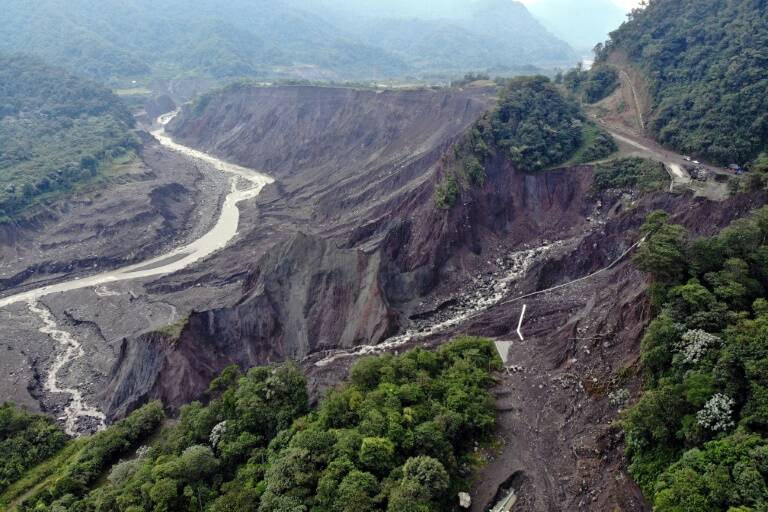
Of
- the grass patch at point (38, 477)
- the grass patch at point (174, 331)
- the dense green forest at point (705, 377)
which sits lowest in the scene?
the grass patch at point (38, 477)

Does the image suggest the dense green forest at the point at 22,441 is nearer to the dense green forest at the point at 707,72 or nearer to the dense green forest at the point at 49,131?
the dense green forest at the point at 49,131

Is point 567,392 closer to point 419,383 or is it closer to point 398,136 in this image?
point 419,383

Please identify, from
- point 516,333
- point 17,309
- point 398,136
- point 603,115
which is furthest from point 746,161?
point 17,309

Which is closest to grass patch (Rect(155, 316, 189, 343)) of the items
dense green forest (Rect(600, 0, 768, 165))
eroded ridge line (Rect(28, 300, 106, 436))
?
eroded ridge line (Rect(28, 300, 106, 436))

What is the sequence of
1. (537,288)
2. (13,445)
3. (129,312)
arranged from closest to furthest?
1. (13,445)
2. (537,288)
3. (129,312)

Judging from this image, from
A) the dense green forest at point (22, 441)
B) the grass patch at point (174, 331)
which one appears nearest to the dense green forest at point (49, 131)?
the grass patch at point (174, 331)

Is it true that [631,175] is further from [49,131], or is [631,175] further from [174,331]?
[49,131]
